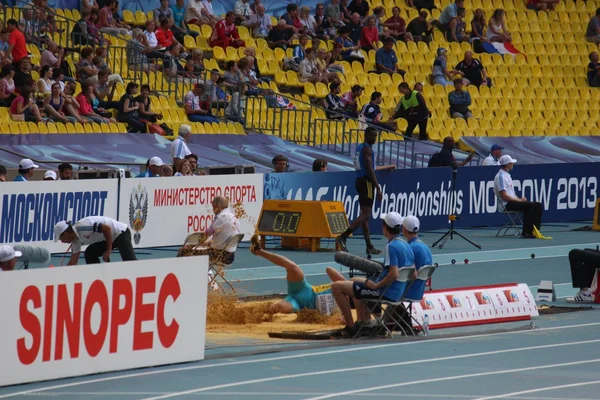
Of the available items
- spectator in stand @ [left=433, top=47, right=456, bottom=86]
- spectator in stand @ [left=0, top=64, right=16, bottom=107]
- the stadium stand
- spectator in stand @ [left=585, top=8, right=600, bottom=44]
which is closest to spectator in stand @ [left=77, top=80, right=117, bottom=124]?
the stadium stand

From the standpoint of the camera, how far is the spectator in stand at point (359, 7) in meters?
31.7

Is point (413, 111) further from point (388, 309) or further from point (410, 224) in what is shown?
point (388, 309)

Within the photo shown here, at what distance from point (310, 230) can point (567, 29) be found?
1786cm

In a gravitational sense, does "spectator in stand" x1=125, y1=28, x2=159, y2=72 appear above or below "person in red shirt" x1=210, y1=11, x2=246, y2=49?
below

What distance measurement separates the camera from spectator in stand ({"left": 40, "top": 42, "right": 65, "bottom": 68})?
23.8 meters

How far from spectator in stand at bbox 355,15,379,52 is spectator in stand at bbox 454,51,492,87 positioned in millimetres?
2333

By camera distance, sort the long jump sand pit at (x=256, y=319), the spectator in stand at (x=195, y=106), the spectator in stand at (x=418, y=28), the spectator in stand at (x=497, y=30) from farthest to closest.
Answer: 1. the spectator in stand at (x=497, y=30)
2. the spectator in stand at (x=418, y=28)
3. the spectator in stand at (x=195, y=106)
4. the long jump sand pit at (x=256, y=319)

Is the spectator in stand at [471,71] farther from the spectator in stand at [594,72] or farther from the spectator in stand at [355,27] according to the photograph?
the spectator in stand at [594,72]

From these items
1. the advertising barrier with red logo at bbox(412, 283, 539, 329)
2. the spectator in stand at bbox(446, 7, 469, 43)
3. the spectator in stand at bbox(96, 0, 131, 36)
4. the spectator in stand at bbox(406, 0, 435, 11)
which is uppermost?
the spectator in stand at bbox(406, 0, 435, 11)

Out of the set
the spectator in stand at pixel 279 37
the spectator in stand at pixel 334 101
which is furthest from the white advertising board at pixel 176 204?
the spectator in stand at pixel 279 37

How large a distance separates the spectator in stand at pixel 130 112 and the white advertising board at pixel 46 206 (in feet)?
15.7

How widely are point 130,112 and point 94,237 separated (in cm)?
1012

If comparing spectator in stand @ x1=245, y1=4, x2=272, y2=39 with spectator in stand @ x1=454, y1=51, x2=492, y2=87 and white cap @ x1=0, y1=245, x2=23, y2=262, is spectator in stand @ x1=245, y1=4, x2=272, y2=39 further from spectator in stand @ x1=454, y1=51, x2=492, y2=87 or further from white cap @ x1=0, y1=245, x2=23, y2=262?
white cap @ x1=0, y1=245, x2=23, y2=262

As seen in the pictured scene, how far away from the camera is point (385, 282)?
1262cm
